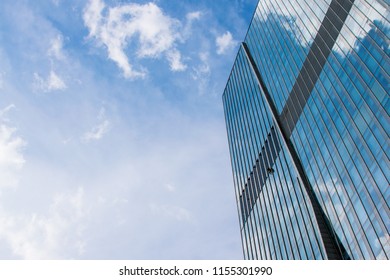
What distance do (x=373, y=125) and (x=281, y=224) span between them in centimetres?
2417

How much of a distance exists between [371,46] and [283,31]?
30094 millimetres

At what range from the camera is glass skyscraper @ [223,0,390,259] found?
140 ft

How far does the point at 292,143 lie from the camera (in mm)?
63656

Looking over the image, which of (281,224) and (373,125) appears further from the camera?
(281,224)

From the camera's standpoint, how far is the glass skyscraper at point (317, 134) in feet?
140

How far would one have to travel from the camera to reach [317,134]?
181 feet

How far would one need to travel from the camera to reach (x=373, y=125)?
42.7m

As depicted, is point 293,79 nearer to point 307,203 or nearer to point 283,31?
point 283,31

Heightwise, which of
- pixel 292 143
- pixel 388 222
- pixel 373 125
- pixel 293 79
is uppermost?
pixel 293 79
